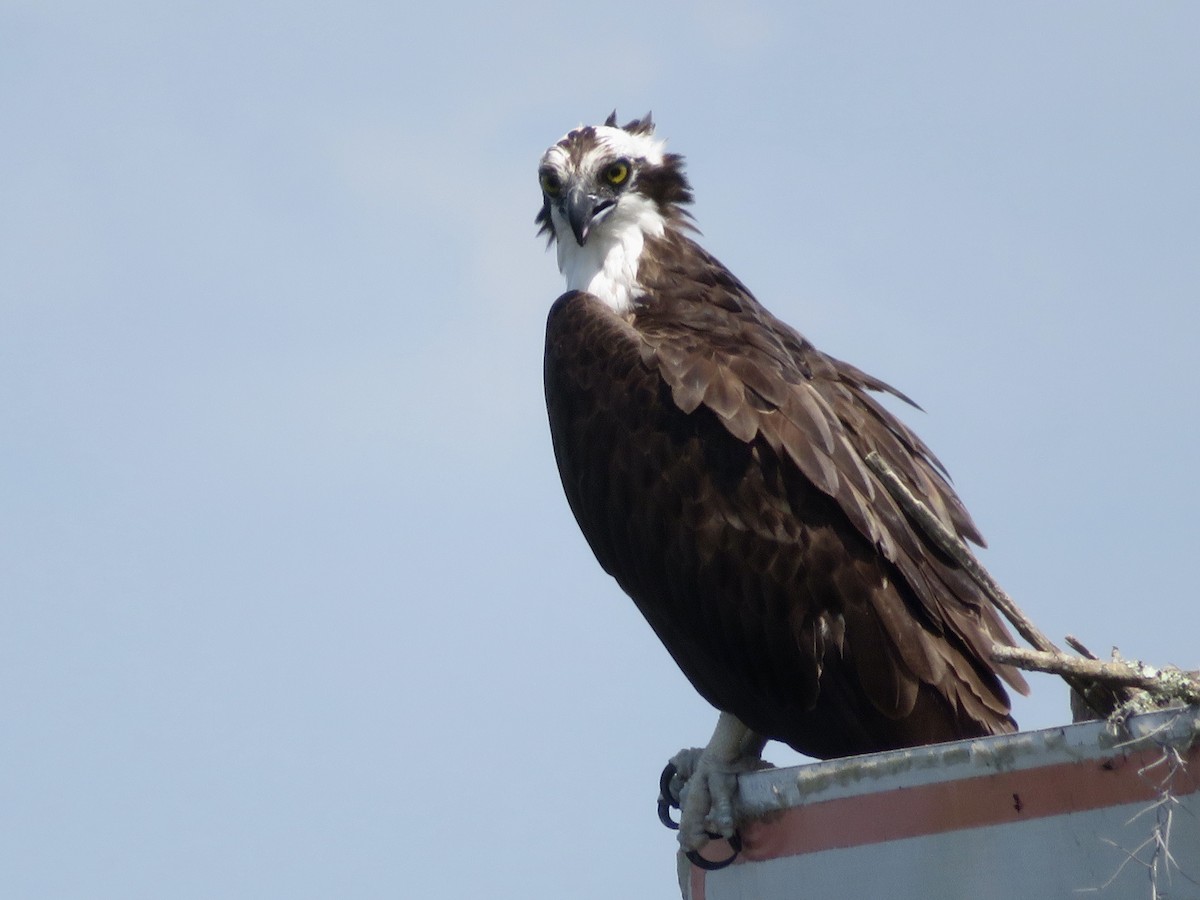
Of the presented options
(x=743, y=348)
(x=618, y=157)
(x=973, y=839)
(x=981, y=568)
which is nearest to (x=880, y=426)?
(x=743, y=348)

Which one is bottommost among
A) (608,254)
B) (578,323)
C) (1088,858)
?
(1088,858)

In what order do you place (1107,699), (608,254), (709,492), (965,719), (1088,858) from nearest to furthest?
(1088,858) → (1107,699) → (965,719) → (709,492) → (608,254)

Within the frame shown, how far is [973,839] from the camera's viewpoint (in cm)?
287

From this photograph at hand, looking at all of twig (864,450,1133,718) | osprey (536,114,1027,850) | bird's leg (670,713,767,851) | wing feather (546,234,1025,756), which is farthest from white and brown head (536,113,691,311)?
twig (864,450,1133,718)

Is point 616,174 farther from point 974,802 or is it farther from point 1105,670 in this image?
point 974,802

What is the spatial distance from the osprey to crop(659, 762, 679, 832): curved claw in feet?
0.21

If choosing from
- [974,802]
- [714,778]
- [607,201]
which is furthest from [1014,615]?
[607,201]

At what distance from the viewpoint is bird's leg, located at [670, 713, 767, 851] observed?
3.75 metres

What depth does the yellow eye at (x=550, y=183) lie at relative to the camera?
662 centimetres

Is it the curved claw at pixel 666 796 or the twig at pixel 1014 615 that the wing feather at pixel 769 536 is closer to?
the curved claw at pixel 666 796

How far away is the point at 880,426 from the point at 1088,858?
3122 millimetres

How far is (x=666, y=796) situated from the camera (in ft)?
16.2

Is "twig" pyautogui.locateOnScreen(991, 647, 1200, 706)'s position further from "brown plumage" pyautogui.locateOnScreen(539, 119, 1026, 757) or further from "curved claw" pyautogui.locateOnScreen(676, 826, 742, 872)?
"brown plumage" pyautogui.locateOnScreen(539, 119, 1026, 757)

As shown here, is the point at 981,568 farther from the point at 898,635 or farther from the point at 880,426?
the point at 880,426
